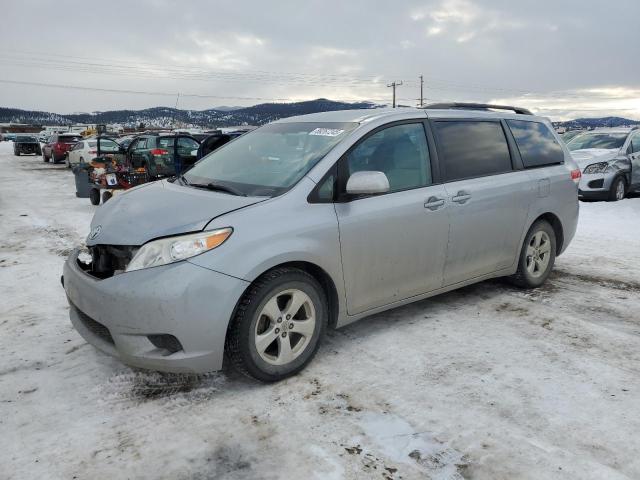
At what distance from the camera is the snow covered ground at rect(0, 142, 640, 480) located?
251 centimetres

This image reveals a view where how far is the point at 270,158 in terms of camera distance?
12.7 feet

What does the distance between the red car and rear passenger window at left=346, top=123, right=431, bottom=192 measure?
1047 inches

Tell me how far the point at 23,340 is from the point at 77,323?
0.85 metres

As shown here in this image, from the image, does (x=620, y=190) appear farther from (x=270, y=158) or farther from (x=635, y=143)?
(x=270, y=158)

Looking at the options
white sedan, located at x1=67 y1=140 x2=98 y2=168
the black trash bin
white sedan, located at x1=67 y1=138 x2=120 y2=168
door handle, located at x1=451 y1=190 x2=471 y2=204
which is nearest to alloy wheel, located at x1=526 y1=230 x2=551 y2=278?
door handle, located at x1=451 y1=190 x2=471 y2=204

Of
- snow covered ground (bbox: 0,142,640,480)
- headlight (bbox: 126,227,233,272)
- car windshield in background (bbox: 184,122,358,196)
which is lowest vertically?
snow covered ground (bbox: 0,142,640,480)

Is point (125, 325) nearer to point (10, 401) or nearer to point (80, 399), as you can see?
point (80, 399)

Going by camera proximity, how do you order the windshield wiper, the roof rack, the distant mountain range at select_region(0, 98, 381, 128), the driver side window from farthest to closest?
1. the distant mountain range at select_region(0, 98, 381, 128)
2. the driver side window
3. the roof rack
4. the windshield wiper

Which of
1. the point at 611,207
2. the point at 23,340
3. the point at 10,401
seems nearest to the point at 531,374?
the point at 10,401

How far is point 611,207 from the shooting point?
34.3 ft

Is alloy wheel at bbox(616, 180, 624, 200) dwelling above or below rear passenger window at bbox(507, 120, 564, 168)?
below

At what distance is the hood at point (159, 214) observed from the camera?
10.2ft

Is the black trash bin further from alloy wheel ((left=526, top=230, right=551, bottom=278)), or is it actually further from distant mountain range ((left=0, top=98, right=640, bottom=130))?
distant mountain range ((left=0, top=98, right=640, bottom=130))

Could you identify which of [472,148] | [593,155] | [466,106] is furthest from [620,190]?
Result: [472,148]
